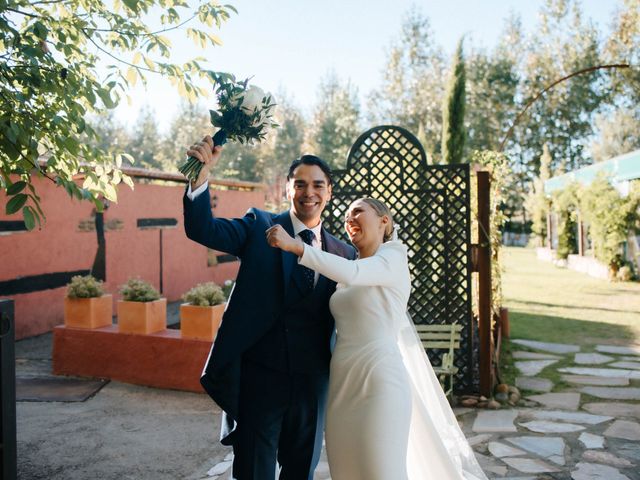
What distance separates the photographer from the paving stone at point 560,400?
18.0 feet

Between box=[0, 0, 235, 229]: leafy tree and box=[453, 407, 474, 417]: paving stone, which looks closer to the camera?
box=[0, 0, 235, 229]: leafy tree

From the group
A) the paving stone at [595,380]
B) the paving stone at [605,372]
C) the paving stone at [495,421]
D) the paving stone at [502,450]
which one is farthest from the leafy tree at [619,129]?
the paving stone at [502,450]

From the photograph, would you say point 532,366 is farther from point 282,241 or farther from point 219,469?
point 282,241

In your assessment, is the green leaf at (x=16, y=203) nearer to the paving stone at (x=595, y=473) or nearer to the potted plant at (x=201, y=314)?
the potted plant at (x=201, y=314)

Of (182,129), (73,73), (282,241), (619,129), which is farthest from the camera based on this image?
(182,129)

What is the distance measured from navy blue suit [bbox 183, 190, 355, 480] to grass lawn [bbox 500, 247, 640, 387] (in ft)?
14.3

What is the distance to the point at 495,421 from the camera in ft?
16.6

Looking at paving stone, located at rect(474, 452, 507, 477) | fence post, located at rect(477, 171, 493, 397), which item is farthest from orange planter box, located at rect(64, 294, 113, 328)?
paving stone, located at rect(474, 452, 507, 477)

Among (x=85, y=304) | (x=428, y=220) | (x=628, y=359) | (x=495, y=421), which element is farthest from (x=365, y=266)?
(x=628, y=359)

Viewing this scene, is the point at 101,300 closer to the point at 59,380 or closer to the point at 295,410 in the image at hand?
the point at 59,380

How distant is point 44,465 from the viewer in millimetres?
4078

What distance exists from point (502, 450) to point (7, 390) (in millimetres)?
3328

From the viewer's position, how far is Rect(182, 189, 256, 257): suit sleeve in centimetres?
233

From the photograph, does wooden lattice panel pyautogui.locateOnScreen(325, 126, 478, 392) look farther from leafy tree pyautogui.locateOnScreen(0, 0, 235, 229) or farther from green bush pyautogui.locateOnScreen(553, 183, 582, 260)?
green bush pyautogui.locateOnScreen(553, 183, 582, 260)
